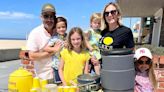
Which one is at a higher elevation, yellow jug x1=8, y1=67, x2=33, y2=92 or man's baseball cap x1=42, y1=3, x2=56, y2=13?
man's baseball cap x1=42, y1=3, x2=56, y2=13

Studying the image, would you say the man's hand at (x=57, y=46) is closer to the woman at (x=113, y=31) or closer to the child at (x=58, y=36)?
the child at (x=58, y=36)

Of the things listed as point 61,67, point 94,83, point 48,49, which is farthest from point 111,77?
point 48,49

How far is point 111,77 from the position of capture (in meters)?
2.03

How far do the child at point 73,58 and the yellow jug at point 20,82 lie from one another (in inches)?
20.4

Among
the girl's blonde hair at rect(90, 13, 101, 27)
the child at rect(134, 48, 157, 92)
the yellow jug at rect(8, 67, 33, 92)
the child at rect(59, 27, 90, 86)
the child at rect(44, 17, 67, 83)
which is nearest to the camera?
the yellow jug at rect(8, 67, 33, 92)

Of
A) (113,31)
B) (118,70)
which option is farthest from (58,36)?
(118,70)

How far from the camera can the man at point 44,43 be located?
9.53ft

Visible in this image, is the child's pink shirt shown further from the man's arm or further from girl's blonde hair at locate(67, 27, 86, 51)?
the man's arm

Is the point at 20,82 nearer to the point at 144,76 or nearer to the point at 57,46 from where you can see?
the point at 57,46

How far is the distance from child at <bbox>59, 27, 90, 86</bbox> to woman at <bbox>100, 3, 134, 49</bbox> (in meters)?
0.23

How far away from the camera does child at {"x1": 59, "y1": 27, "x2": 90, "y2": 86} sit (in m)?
2.71

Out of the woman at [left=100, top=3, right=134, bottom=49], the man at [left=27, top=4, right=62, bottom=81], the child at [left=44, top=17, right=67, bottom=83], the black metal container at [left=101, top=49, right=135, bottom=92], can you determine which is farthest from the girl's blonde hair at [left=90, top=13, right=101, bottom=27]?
the black metal container at [left=101, top=49, right=135, bottom=92]

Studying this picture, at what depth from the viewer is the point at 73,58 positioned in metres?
2.77

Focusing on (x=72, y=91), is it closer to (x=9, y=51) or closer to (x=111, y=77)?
(x=111, y=77)
